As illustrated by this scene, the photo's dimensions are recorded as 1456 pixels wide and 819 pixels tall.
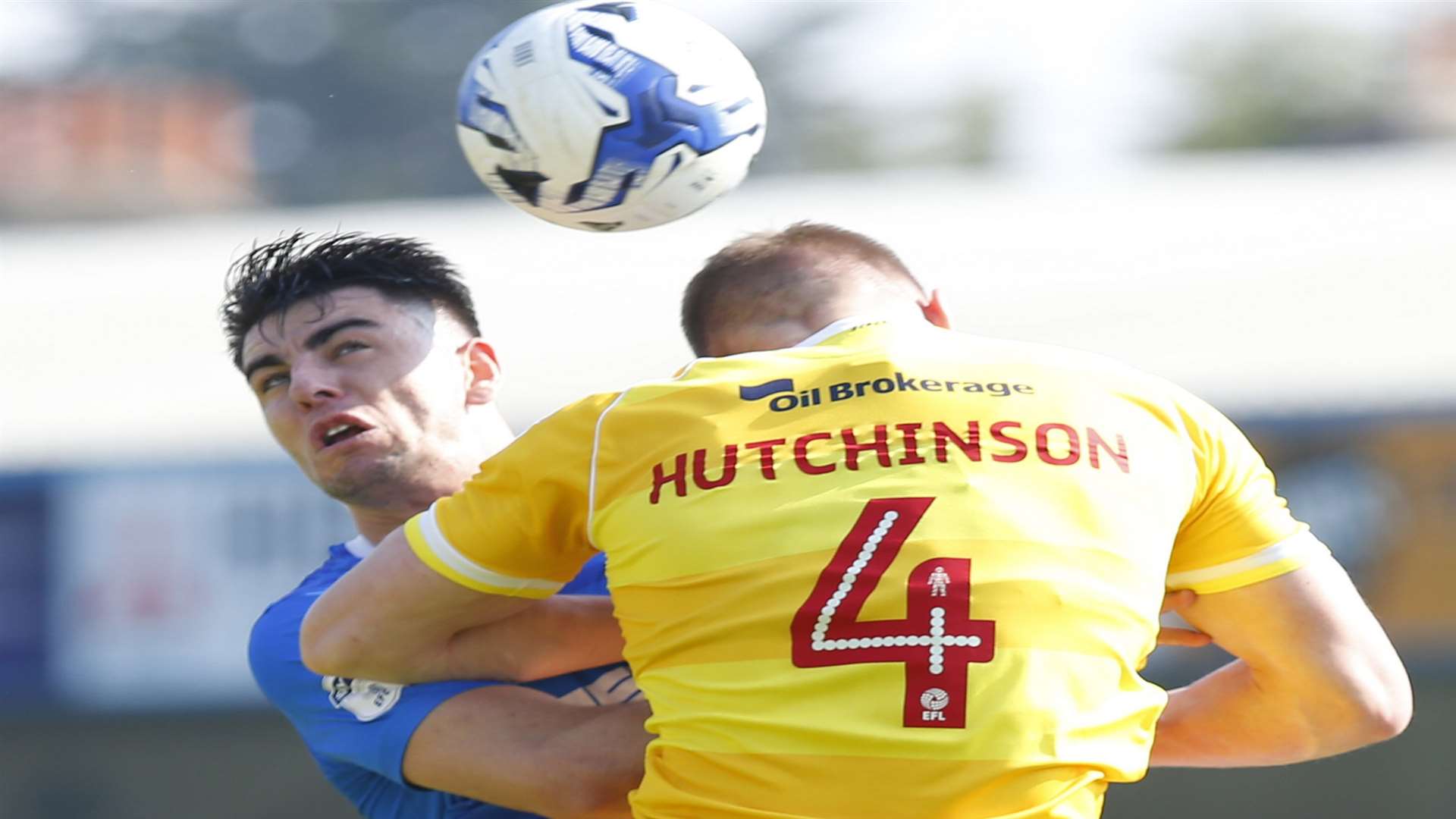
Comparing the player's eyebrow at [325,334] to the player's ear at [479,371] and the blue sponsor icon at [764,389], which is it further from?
the blue sponsor icon at [764,389]

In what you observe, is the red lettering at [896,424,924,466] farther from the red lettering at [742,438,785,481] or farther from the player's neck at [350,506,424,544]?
the player's neck at [350,506,424,544]

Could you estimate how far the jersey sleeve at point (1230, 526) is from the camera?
3211mm

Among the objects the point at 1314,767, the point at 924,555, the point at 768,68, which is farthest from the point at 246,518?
the point at 768,68

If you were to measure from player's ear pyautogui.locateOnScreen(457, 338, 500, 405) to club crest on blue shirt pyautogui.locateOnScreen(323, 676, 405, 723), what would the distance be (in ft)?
2.60

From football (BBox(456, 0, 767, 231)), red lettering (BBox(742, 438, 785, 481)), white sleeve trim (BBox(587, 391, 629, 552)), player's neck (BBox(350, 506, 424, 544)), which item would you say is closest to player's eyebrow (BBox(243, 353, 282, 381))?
player's neck (BBox(350, 506, 424, 544))

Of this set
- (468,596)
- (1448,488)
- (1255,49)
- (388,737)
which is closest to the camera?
(468,596)

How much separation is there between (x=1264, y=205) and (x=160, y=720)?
11435mm

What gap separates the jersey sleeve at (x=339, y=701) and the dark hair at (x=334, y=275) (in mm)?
687

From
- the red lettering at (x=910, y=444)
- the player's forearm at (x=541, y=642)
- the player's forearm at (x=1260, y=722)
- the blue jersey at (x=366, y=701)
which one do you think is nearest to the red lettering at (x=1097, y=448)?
the red lettering at (x=910, y=444)

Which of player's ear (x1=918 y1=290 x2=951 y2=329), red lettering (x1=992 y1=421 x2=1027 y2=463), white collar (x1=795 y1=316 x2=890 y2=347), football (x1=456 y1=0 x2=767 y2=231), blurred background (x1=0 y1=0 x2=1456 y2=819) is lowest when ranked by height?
blurred background (x1=0 y1=0 x2=1456 y2=819)

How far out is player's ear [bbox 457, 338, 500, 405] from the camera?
4363 mm

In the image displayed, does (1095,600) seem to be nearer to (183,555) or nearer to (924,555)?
(924,555)

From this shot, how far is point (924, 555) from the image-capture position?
296cm

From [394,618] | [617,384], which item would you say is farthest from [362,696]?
[617,384]
